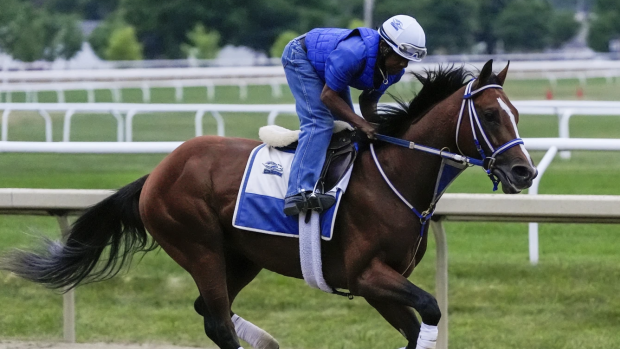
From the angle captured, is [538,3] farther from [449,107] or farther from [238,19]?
[449,107]

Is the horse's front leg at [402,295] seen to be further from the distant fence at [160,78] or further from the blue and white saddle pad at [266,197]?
the distant fence at [160,78]

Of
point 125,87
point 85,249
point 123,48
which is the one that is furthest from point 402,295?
point 123,48

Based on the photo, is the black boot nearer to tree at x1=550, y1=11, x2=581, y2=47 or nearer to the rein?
the rein

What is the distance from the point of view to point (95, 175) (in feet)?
36.0

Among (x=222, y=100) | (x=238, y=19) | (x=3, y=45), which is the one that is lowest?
(x=222, y=100)

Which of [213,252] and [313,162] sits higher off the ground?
[313,162]

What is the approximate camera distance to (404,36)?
4.02m

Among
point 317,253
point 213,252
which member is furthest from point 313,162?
point 213,252

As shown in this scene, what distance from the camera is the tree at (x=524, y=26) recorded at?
65.2 meters

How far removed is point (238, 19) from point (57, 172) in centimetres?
4195

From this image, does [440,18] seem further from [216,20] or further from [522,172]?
[522,172]

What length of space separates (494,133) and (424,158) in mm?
350

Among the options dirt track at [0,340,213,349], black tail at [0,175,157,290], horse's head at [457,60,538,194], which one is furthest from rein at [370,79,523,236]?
dirt track at [0,340,213,349]

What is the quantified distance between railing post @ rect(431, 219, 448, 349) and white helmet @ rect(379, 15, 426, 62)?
1.06 meters
